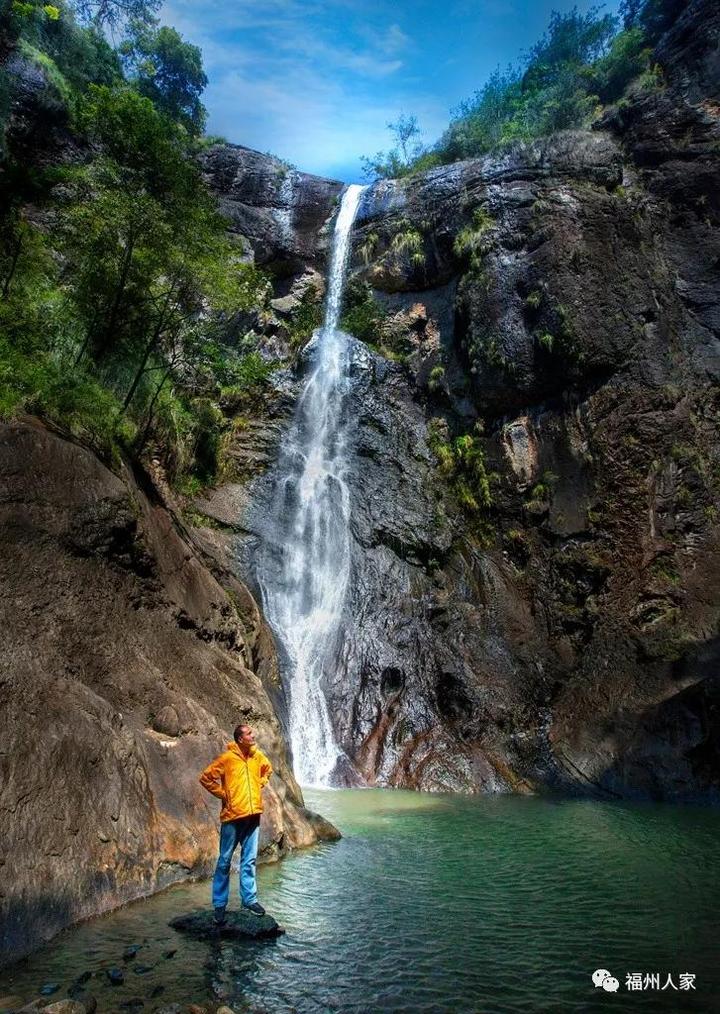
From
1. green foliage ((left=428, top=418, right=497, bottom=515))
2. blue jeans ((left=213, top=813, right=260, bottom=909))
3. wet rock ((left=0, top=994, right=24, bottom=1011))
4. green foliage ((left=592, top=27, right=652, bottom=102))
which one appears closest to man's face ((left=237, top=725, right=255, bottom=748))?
blue jeans ((left=213, top=813, right=260, bottom=909))

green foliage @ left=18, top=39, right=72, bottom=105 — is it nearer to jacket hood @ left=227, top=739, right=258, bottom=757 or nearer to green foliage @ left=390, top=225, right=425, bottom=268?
green foliage @ left=390, top=225, right=425, bottom=268

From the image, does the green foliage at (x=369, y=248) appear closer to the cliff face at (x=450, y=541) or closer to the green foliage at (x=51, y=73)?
the cliff face at (x=450, y=541)

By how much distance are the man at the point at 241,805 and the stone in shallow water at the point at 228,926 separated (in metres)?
0.17

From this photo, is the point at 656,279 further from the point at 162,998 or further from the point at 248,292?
the point at 162,998

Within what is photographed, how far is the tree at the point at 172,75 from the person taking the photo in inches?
1452

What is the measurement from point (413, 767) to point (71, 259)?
12.2 meters

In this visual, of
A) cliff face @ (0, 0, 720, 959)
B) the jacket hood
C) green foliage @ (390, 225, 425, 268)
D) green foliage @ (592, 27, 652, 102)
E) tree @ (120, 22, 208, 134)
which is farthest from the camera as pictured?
tree @ (120, 22, 208, 134)

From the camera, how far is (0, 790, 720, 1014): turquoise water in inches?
166

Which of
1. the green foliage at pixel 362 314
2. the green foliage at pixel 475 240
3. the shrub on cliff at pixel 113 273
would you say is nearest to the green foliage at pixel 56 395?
the shrub on cliff at pixel 113 273

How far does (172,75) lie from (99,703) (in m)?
43.5

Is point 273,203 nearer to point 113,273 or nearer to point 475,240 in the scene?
point 475,240

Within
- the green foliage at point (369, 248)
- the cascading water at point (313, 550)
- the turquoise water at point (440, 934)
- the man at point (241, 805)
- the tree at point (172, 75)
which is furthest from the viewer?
the tree at point (172, 75)

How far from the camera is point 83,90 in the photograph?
91.4ft

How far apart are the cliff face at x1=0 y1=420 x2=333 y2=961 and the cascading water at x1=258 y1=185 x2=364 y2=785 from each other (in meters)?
4.86
